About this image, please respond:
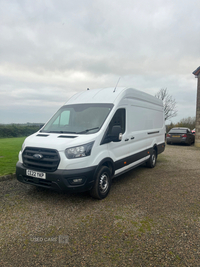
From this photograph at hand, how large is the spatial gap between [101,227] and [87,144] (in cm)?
155

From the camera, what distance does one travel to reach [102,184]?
181 inches

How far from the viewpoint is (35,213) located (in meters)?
3.92

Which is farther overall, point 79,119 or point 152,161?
point 152,161

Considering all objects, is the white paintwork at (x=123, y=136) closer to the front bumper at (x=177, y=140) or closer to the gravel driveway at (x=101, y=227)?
the gravel driveway at (x=101, y=227)

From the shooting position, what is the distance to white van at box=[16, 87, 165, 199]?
4036 millimetres

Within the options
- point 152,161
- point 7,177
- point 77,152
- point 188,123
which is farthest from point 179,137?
point 188,123

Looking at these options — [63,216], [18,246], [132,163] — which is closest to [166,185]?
[132,163]

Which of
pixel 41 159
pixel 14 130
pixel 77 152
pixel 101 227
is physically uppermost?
pixel 77 152

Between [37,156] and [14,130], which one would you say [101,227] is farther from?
[14,130]

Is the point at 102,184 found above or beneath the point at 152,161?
above

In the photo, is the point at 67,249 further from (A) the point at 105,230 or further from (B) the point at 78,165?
(B) the point at 78,165

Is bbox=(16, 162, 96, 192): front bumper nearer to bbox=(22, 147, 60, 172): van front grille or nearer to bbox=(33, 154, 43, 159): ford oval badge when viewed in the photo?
bbox=(22, 147, 60, 172): van front grille

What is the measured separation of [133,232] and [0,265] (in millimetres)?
1941

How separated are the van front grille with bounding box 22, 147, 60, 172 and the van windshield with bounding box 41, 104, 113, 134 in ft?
2.57
